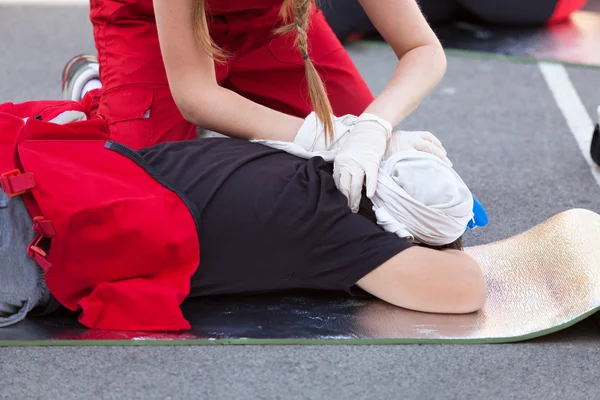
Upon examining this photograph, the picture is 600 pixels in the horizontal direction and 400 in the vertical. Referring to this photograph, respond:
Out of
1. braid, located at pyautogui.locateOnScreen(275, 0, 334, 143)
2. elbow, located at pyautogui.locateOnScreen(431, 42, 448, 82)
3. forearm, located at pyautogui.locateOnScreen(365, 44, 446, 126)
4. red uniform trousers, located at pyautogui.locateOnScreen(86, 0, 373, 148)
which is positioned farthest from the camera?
red uniform trousers, located at pyautogui.locateOnScreen(86, 0, 373, 148)

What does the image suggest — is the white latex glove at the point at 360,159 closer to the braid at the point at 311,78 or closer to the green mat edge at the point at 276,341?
the braid at the point at 311,78

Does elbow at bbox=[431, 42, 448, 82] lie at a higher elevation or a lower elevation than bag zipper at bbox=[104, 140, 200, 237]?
lower

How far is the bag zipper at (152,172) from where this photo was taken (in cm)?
166

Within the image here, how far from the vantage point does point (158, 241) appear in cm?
161

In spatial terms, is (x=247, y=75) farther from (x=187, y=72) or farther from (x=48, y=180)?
(x=48, y=180)

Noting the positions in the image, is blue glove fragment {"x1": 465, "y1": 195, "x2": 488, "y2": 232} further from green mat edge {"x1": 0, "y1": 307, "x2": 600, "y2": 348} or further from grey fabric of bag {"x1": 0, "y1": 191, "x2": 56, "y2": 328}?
grey fabric of bag {"x1": 0, "y1": 191, "x2": 56, "y2": 328}

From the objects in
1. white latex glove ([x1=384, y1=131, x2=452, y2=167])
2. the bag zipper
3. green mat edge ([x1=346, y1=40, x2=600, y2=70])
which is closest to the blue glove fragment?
white latex glove ([x1=384, y1=131, x2=452, y2=167])

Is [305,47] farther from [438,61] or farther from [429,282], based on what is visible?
[429,282]

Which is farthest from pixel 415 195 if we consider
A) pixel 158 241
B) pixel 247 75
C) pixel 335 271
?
pixel 247 75

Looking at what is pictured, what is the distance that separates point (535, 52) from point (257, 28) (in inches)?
65.2

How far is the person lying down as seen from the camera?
1.66 m

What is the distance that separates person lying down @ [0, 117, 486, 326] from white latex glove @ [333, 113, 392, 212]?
0.07 ft

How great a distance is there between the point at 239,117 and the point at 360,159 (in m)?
0.31

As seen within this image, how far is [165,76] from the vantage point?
2307 mm
